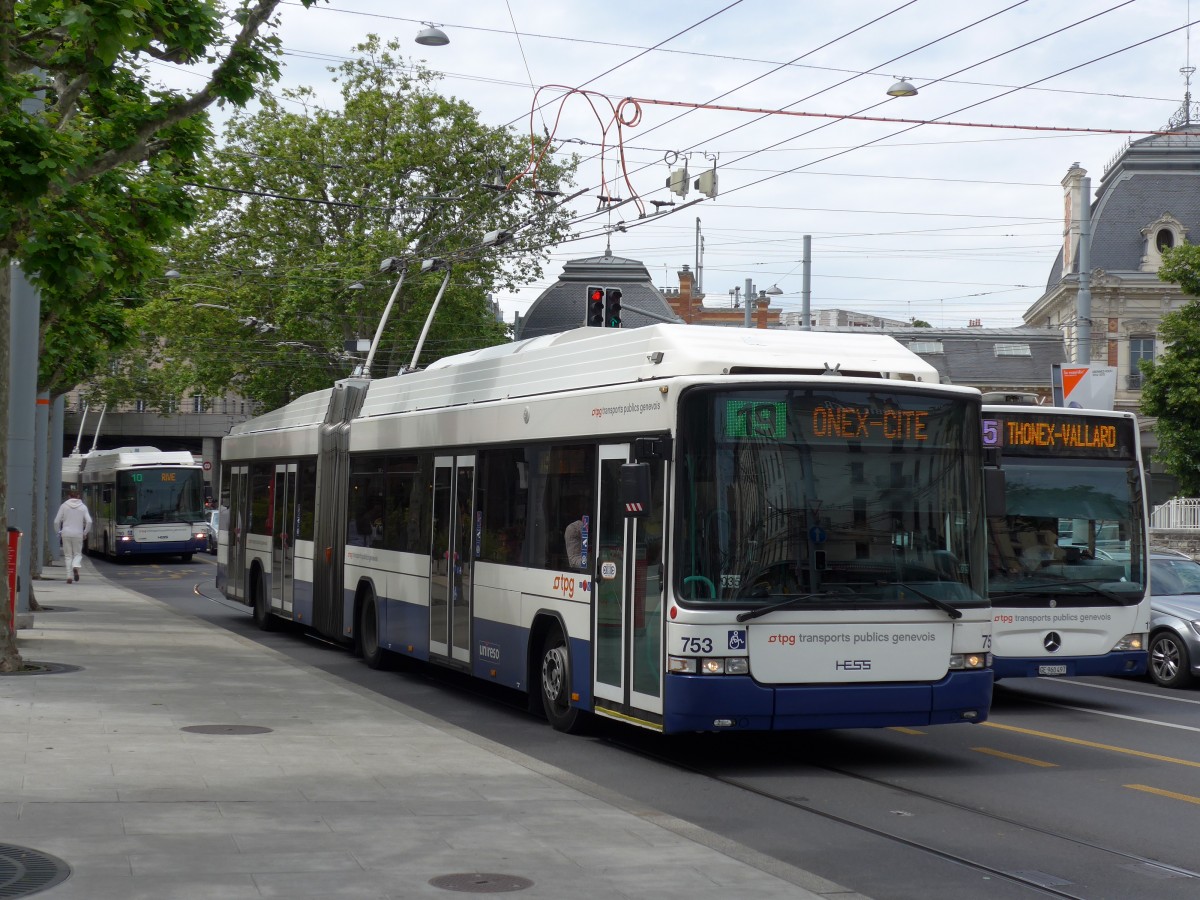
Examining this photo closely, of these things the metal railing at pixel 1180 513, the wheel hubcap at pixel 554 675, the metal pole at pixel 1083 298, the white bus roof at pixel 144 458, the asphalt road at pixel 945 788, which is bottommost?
the asphalt road at pixel 945 788

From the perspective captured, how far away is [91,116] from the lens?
16.6 m

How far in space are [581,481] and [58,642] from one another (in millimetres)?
9407

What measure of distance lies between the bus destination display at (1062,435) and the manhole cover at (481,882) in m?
9.15

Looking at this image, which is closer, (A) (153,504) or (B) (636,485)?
(B) (636,485)

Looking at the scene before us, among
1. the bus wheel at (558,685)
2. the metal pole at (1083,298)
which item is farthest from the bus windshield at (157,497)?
the bus wheel at (558,685)

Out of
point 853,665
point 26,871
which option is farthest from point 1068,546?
point 26,871

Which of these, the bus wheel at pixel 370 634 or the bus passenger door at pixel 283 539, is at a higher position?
the bus passenger door at pixel 283 539

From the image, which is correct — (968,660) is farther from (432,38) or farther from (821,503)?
(432,38)

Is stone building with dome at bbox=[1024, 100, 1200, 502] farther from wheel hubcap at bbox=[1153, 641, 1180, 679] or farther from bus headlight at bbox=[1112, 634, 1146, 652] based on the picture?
bus headlight at bbox=[1112, 634, 1146, 652]

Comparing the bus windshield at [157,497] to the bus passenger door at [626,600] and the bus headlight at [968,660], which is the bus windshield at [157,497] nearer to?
the bus passenger door at [626,600]

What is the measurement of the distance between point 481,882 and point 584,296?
61825mm

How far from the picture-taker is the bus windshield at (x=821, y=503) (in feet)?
34.7

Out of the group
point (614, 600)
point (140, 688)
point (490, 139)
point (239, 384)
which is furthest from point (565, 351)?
point (239, 384)

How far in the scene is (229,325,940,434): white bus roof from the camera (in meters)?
11.2
